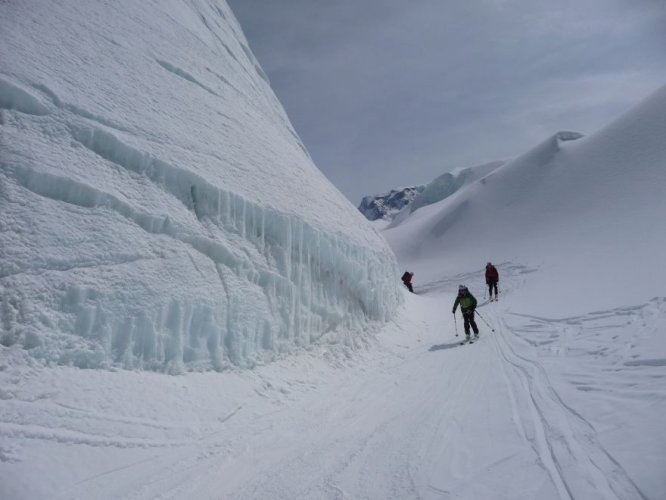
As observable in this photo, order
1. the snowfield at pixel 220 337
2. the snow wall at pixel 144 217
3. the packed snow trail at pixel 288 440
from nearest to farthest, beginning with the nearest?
the packed snow trail at pixel 288 440 → the snowfield at pixel 220 337 → the snow wall at pixel 144 217

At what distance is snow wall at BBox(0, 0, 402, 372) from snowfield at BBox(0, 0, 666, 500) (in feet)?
0.12

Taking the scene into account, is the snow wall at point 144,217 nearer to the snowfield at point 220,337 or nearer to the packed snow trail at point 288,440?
the snowfield at point 220,337

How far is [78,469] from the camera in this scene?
372 centimetres

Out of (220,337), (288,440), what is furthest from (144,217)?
(288,440)

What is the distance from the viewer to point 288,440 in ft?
15.8

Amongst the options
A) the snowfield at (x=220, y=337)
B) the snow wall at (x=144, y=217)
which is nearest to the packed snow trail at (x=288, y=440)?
the snowfield at (x=220, y=337)

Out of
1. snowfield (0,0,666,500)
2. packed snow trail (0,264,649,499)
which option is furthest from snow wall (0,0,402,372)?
packed snow trail (0,264,649,499)

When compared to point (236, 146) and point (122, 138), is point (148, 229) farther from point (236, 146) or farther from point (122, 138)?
point (236, 146)

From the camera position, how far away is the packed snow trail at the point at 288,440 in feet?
11.3

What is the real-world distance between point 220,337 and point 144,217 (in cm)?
249

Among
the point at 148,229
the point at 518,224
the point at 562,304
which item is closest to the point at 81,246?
the point at 148,229

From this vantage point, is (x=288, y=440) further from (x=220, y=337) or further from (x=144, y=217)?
(x=144, y=217)

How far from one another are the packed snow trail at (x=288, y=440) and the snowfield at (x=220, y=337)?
3 centimetres

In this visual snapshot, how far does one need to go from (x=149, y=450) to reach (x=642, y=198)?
3328cm
